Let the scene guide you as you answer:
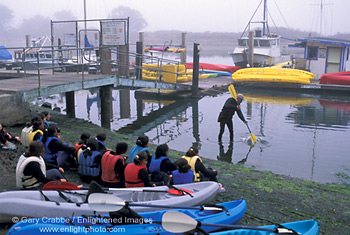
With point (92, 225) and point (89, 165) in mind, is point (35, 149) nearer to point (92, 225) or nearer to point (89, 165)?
point (89, 165)

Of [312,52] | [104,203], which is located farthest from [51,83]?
[312,52]

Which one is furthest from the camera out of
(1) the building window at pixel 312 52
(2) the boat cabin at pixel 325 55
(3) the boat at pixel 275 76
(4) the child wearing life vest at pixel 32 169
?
(1) the building window at pixel 312 52

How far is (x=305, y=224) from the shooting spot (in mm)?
5082

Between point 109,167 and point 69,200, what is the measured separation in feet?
3.81

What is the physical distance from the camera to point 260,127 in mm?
14359

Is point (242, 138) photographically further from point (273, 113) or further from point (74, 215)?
point (74, 215)

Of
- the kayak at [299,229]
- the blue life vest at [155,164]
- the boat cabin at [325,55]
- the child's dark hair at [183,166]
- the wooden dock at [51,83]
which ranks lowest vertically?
the kayak at [299,229]

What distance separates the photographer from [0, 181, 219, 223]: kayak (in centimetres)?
484

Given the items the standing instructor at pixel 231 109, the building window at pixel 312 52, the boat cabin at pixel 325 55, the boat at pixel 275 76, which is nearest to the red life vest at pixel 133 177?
the standing instructor at pixel 231 109

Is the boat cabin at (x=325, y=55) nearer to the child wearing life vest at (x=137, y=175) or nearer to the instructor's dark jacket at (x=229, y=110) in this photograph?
the instructor's dark jacket at (x=229, y=110)

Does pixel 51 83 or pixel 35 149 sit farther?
pixel 51 83

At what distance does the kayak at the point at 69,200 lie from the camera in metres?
4.84

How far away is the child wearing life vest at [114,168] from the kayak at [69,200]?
72 centimetres

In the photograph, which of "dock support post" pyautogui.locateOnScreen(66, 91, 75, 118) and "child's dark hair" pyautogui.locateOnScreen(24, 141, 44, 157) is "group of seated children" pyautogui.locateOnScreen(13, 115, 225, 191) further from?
"dock support post" pyautogui.locateOnScreen(66, 91, 75, 118)
